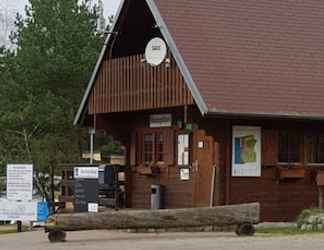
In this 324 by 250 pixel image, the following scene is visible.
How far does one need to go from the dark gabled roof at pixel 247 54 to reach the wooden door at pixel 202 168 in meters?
1.78

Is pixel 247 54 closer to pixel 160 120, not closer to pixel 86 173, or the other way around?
pixel 160 120

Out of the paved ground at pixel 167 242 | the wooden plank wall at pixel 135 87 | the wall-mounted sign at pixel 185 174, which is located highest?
the wooden plank wall at pixel 135 87

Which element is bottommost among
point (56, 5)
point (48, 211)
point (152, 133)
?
point (48, 211)

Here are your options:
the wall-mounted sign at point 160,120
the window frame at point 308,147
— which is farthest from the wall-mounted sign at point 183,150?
the window frame at point 308,147

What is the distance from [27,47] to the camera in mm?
43125

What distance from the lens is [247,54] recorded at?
25.4 m

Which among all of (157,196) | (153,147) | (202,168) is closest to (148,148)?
(153,147)

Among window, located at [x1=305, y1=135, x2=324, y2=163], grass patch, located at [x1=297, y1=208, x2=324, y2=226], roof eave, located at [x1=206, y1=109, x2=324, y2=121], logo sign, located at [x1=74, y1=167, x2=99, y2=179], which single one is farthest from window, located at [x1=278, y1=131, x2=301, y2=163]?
logo sign, located at [x1=74, y1=167, x2=99, y2=179]

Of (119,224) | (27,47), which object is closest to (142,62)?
(119,224)

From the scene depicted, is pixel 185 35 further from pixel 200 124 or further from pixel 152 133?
pixel 152 133

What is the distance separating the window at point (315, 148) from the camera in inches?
1036

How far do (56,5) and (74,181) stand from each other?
754 inches

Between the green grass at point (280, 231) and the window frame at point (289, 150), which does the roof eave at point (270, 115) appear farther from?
the green grass at point (280, 231)

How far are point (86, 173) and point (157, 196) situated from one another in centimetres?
213
